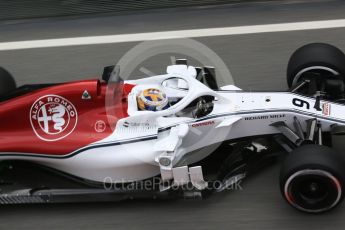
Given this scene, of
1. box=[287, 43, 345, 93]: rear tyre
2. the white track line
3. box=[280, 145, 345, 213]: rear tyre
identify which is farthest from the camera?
the white track line

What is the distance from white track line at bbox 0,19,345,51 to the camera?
5102mm

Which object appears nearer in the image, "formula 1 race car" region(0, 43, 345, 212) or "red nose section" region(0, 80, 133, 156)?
"formula 1 race car" region(0, 43, 345, 212)

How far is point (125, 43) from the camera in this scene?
17.0 feet

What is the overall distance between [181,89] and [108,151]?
23.7 inches

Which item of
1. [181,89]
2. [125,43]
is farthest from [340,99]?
[125,43]

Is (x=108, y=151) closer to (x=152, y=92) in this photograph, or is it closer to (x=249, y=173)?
(x=152, y=92)

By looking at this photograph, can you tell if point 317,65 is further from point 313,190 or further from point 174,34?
point 174,34

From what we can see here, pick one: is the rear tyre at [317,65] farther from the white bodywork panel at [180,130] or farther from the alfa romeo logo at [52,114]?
the alfa romeo logo at [52,114]

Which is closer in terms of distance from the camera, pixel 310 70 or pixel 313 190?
pixel 313 190

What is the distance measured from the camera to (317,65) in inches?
138

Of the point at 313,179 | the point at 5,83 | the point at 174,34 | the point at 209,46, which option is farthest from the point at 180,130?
the point at 174,34

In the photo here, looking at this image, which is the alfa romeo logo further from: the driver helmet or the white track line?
the white track line

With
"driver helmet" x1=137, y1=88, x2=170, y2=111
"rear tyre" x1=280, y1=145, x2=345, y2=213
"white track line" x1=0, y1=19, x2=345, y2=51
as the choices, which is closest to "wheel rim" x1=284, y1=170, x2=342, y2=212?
"rear tyre" x1=280, y1=145, x2=345, y2=213

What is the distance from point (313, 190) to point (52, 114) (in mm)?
1545
